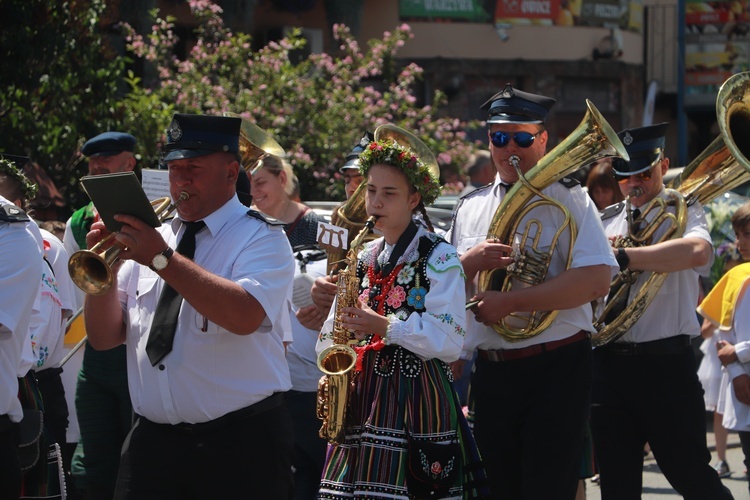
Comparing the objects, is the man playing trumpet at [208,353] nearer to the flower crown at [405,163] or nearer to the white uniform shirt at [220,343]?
the white uniform shirt at [220,343]

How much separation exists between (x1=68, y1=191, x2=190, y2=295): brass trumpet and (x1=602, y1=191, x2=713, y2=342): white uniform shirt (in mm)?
2999

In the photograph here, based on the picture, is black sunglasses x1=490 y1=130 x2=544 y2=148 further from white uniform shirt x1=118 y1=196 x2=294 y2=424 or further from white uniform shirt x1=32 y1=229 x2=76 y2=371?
white uniform shirt x1=32 y1=229 x2=76 y2=371

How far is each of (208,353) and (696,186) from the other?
308 cm

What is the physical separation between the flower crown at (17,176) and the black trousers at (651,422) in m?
2.88

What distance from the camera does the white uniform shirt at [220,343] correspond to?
3.84 meters

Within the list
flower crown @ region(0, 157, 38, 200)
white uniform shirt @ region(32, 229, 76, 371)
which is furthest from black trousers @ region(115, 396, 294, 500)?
flower crown @ region(0, 157, 38, 200)

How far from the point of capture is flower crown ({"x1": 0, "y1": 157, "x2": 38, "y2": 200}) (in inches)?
191

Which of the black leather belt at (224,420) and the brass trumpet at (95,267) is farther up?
the brass trumpet at (95,267)

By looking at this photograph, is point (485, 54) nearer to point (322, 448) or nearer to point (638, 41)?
point (638, 41)

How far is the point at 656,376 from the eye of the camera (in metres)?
5.63

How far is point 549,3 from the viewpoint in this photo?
2128 cm

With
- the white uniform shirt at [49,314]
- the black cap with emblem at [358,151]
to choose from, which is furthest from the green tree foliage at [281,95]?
the white uniform shirt at [49,314]

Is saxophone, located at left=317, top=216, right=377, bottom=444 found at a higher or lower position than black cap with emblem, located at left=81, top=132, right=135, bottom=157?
lower

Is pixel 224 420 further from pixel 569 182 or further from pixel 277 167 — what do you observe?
pixel 277 167
